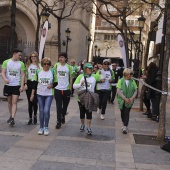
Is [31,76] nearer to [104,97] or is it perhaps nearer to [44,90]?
[44,90]

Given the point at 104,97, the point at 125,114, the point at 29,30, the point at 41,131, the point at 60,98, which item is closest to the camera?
the point at 41,131

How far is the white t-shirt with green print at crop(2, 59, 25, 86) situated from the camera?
28.2 ft

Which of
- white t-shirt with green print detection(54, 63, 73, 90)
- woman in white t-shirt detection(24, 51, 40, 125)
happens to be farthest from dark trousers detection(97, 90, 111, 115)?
woman in white t-shirt detection(24, 51, 40, 125)

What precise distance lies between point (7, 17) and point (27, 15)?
352 cm

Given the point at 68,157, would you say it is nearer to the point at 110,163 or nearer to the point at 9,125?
the point at 110,163

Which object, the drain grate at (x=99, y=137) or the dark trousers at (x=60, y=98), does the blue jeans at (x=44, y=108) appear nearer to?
the dark trousers at (x=60, y=98)

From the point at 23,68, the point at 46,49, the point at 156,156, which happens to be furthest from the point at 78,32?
the point at 156,156

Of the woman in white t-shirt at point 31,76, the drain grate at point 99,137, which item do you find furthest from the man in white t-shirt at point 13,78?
the drain grate at point 99,137

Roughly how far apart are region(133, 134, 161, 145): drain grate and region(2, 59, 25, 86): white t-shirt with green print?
323 cm

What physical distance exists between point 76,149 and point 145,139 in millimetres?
1958

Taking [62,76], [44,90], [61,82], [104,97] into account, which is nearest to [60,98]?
[61,82]

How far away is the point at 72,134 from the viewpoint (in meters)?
7.87

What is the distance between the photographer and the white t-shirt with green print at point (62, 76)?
28.3 feet

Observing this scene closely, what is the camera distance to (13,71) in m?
8.59
